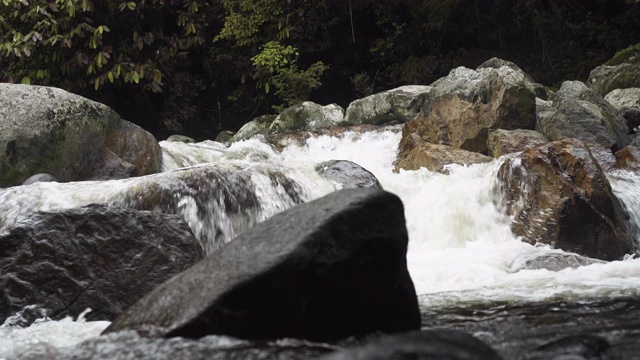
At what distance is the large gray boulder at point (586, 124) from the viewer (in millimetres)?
8742

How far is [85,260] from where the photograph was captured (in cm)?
430

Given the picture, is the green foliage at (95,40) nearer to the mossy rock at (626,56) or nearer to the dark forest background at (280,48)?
the dark forest background at (280,48)

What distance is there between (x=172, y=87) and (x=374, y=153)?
222 inches

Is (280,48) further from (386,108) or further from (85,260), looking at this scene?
(85,260)

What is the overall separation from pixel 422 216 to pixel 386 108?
4519 mm

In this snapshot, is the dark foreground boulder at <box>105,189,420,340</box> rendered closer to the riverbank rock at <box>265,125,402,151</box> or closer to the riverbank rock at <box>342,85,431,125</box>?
the riverbank rock at <box>265,125,402,151</box>

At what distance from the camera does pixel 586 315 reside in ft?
11.2

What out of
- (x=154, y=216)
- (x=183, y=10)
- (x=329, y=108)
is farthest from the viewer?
(x=183, y=10)

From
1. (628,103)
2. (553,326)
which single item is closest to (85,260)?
(553,326)

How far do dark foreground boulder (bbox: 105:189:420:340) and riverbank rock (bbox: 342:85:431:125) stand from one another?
8.46m

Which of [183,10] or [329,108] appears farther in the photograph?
[183,10]

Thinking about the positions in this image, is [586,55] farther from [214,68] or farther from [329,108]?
[214,68]

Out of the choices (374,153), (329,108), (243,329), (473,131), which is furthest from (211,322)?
(329,108)

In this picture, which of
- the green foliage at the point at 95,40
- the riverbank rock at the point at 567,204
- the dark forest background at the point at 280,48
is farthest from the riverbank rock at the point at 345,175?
the dark forest background at the point at 280,48
